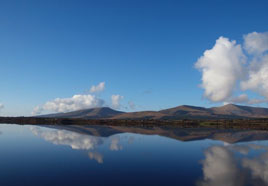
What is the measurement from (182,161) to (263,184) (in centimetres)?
1239

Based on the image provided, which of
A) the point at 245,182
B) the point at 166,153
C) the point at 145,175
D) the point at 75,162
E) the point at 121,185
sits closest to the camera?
the point at 121,185

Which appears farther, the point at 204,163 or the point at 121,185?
the point at 204,163

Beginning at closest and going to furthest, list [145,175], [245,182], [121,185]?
[121,185]
[245,182]
[145,175]

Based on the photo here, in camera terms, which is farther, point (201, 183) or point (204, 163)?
point (204, 163)

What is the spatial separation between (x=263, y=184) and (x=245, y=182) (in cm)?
150

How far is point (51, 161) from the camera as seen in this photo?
30641mm

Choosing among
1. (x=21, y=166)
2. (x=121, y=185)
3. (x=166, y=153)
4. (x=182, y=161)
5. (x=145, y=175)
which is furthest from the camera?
(x=166, y=153)

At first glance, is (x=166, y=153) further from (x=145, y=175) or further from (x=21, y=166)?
(x=21, y=166)

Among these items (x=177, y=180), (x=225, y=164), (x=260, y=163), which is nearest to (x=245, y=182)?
(x=177, y=180)

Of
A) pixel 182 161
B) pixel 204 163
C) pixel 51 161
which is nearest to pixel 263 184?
pixel 204 163

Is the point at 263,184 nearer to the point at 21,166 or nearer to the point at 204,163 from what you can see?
the point at 204,163

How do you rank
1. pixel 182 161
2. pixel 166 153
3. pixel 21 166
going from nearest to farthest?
pixel 21 166
pixel 182 161
pixel 166 153

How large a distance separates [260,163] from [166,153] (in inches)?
559

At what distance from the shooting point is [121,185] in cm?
2050
